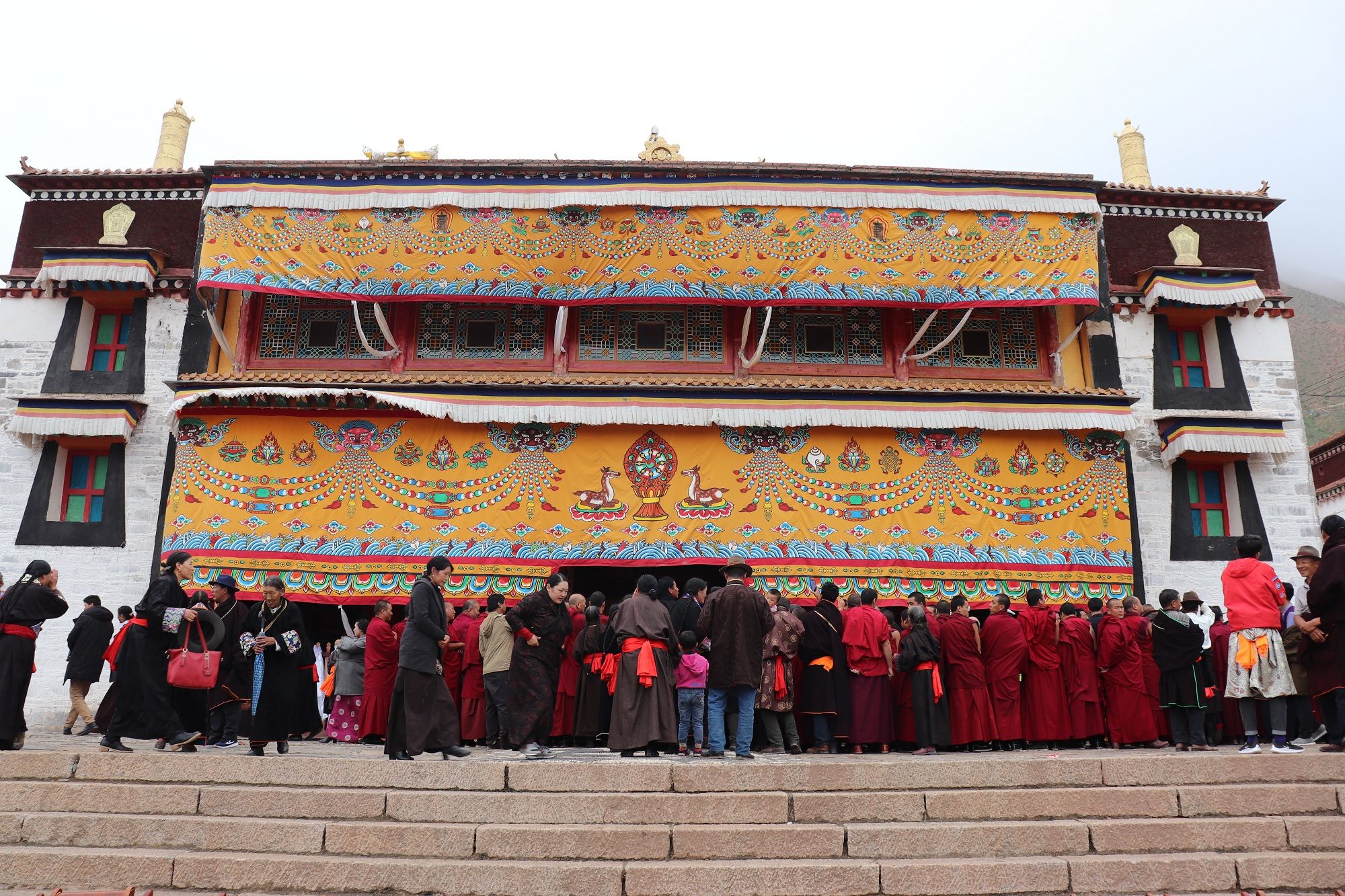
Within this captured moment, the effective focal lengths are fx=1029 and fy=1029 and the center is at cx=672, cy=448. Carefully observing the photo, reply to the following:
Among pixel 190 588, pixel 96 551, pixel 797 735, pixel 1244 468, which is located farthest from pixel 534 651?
Result: pixel 1244 468

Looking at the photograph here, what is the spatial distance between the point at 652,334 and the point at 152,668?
6.88m

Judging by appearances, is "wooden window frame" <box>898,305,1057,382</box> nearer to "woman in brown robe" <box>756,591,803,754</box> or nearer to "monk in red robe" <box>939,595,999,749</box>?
"monk in red robe" <box>939,595,999,749</box>

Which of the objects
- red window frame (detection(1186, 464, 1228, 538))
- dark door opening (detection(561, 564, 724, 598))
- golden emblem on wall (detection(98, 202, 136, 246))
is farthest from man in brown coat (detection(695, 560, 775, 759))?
golden emblem on wall (detection(98, 202, 136, 246))

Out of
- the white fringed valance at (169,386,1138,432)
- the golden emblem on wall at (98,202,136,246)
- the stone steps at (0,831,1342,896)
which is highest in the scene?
the golden emblem on wall at (98,202,136,246)

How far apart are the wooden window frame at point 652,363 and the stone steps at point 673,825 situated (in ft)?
21.4

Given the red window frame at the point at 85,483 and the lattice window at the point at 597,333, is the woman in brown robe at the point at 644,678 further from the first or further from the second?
the red window frame at the point at 85,483

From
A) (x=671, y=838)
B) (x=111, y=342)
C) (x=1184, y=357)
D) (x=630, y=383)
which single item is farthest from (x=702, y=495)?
(x=111, y=342)

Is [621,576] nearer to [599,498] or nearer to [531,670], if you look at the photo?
[599,498]

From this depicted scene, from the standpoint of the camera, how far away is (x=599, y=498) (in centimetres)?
1127

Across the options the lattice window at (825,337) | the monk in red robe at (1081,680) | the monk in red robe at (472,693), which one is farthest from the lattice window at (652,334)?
the monk in red robe at (1081,680)

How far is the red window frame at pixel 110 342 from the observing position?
12258 mm

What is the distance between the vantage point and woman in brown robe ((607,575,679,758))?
24.1 feet

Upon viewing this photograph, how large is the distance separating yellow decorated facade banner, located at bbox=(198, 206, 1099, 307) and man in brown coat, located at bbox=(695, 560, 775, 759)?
15.4ft

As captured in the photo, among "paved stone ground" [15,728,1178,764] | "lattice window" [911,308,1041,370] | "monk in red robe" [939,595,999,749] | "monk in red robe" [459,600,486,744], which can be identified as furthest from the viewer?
"lattice window" [911,308,1041,370]
